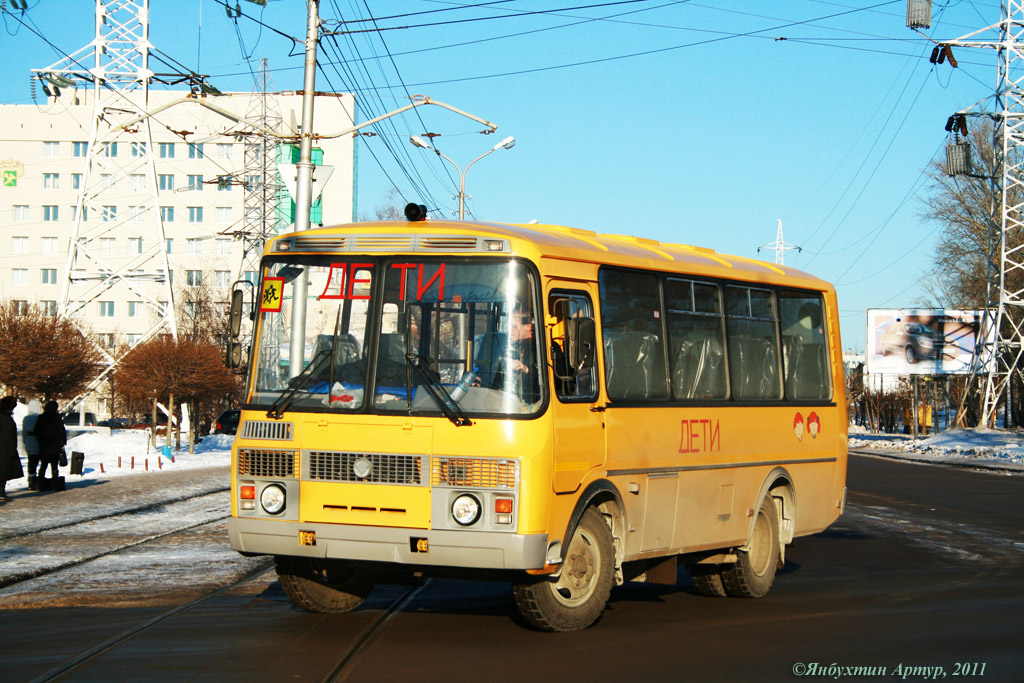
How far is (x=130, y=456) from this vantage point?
121 ft

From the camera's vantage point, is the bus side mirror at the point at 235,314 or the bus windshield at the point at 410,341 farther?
the bus side mirror at the point at 235,314

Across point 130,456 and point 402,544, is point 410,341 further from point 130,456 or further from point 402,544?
point 130,456

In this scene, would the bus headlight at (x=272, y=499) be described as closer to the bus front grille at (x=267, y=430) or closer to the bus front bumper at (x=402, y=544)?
the bus front bumper at (x=402, y=544)

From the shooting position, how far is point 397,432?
7.82 meters

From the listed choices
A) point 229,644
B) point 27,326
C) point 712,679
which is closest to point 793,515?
point 712,679

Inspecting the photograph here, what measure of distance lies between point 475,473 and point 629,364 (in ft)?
6.41

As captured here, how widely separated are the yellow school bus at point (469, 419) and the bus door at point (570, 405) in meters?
0.02

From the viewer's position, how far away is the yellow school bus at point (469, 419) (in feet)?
25.1

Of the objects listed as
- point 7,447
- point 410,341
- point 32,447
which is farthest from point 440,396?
point 32,447

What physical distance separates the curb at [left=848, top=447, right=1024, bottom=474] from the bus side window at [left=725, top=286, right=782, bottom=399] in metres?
25.4

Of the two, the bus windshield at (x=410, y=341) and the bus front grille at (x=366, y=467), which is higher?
the bus windshield at (x=410, y=341)

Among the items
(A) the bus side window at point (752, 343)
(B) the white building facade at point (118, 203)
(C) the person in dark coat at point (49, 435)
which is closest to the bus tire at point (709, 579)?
(A) the bus side window at point (752, 343)

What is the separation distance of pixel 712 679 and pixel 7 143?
304ft

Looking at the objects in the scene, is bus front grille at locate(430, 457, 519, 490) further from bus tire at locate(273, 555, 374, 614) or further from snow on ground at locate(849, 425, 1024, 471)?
snow on ground at locate(849, 425, 1024, 471)
